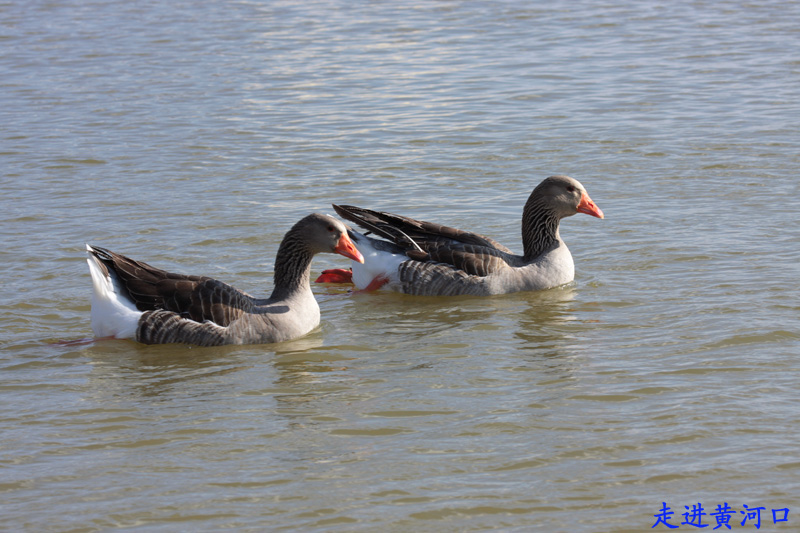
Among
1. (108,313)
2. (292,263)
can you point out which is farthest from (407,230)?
(108,313)

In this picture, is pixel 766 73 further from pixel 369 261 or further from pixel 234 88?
pixel 369 261

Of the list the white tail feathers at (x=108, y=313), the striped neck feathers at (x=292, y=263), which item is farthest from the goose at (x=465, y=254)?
the white tail feathers at (x=108, y=313)

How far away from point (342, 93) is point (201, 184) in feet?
17.6

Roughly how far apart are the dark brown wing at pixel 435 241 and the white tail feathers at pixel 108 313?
2.58 m

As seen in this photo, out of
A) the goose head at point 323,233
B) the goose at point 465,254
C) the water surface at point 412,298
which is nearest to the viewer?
the water surface at point 412,298

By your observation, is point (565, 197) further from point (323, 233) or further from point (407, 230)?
point (323, 233)

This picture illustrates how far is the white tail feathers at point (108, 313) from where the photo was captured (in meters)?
9.32

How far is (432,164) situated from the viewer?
14797 millimetres

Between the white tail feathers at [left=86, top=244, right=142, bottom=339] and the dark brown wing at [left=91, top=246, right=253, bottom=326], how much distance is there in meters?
0.13

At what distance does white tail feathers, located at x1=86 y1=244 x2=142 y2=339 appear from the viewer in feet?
30.6

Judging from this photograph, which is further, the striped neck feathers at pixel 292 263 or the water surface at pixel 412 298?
the striped neck feathers at pixel 292 263

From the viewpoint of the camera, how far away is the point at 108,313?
367 inches

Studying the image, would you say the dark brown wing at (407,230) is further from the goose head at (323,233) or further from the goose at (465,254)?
the goose head at (323,233)

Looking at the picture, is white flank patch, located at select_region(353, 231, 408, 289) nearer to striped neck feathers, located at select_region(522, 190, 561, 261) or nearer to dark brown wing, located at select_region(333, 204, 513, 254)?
dark brown wing, located at select_region(333, 204, 513, 254)
